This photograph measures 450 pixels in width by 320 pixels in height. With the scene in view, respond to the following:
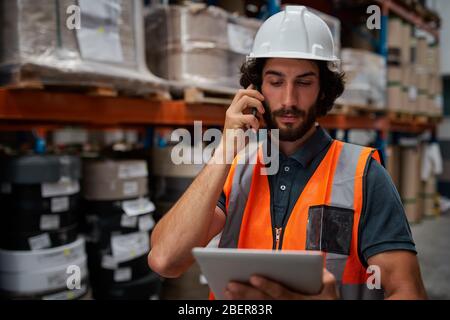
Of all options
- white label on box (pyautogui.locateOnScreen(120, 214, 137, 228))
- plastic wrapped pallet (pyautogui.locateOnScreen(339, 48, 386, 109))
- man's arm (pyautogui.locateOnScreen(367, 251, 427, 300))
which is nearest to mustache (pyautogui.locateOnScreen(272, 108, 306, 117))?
man's arm (pyautogui.locateOnScreen(367, 251, 427, 300))

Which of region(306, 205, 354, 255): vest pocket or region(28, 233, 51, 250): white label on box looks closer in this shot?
region(306, 205, 354, 255): vest pocket

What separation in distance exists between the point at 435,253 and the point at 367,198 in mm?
5216

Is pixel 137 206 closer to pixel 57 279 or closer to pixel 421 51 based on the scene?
pixel 57 279

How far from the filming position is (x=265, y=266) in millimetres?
1033

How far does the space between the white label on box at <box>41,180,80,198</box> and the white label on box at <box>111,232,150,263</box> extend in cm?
49

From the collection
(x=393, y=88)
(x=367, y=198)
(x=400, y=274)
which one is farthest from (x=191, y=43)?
(x=393, y=88)

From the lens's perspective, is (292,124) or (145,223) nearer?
(292,124)

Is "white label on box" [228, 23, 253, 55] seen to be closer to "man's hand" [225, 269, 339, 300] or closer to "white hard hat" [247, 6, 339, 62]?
"white hard hat" [247, 6, 339, 62]

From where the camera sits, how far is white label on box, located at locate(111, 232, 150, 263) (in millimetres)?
2906

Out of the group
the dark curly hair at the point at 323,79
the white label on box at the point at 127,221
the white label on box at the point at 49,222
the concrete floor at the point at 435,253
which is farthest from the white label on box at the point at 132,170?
the concrete floor at the point at 435,253

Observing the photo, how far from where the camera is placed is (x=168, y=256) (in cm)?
155

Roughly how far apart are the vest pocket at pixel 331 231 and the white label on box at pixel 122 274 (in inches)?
73.1

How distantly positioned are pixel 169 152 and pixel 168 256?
6.14 ft
